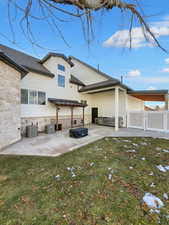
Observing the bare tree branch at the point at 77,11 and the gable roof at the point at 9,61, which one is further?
the gable roof at the point at 9,61

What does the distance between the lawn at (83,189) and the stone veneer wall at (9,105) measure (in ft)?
5.04

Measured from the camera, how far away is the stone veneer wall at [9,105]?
5.31 m

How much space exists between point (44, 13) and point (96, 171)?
383 centimetres

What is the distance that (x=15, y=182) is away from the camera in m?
3.00

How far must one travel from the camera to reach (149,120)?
9.48m

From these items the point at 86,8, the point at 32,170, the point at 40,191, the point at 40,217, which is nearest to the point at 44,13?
the point at 86,8

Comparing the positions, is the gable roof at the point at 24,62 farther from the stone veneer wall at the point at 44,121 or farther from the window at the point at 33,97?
the stone veneer wall at the point at 44,121

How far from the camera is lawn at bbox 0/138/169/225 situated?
6.54ft

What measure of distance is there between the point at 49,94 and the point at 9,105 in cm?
463

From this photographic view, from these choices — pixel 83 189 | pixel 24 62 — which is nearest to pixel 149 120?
pixel 83 189

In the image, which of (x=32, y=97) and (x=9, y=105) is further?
(x=32, y=97)

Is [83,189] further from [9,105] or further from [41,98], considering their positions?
[41,98]

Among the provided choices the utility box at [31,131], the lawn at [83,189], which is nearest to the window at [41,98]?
the utility box at [31,131]

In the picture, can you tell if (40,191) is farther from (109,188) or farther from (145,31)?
(145,31)
